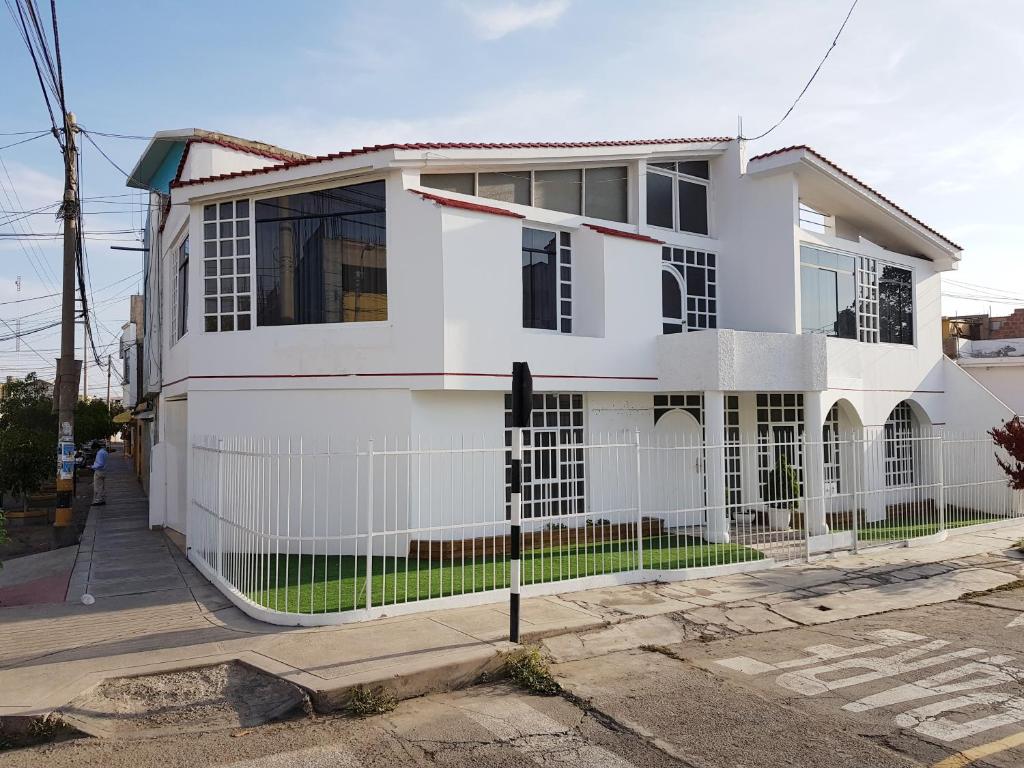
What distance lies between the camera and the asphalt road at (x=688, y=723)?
5.01m

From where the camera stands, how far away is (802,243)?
15.5 metres

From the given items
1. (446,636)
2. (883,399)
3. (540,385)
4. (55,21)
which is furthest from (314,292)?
(883,399)

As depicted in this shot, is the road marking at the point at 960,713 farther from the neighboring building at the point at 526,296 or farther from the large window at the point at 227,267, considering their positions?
the large window at the point at 227,267

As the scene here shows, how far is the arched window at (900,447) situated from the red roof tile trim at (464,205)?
1047cm

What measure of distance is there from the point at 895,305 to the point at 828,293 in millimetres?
2836

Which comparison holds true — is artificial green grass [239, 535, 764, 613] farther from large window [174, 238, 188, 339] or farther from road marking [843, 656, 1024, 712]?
large window [174, 238, 188, 339]

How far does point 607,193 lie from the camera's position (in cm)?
1455

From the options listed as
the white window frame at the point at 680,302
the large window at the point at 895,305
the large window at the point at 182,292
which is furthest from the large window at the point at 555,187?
the large window at the point at 895,305

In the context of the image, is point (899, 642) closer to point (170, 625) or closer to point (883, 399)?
point (170, 625)

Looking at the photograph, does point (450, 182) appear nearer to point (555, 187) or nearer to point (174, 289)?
point (555, 187)

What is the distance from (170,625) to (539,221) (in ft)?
27.3

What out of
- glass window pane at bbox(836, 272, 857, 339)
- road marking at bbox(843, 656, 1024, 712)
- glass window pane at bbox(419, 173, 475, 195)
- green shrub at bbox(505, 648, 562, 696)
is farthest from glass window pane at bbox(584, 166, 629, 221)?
road marking at bbox(843, 656, 1024, 712)

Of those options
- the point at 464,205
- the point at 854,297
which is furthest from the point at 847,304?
the point at 464,205

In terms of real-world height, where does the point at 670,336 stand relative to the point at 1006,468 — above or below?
above
